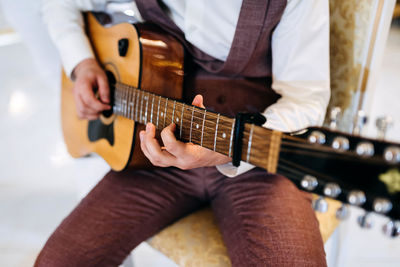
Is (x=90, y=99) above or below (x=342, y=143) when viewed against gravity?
below

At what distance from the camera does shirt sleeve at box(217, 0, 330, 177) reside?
0.59 m

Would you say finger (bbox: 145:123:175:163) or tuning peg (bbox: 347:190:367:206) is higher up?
tuning peg (bbox: 347:190:367:206)

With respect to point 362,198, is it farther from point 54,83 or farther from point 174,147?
point 54,83

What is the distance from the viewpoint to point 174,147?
1.64 feet

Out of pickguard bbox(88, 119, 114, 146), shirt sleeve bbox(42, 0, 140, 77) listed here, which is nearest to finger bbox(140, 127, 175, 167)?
pickguard bbox(88, 119, 114, 146)

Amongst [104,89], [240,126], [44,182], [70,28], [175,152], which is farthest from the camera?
[44,182]

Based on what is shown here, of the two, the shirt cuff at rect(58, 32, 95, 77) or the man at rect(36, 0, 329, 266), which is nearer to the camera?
the man at rect(36, 0, 329, 266)

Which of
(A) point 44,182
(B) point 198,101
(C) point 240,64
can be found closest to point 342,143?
(B) point 198,101

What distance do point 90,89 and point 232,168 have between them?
408 mm

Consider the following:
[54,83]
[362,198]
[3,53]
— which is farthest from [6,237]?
[3,53]

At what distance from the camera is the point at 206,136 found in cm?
46

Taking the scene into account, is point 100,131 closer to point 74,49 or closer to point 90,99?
point 90,99

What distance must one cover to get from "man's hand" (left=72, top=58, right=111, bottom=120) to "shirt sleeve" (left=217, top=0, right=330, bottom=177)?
33cm

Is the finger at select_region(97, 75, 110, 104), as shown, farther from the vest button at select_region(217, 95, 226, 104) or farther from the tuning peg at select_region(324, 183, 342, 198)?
the tuning peg at select_region(324, 183, 342, 198)
